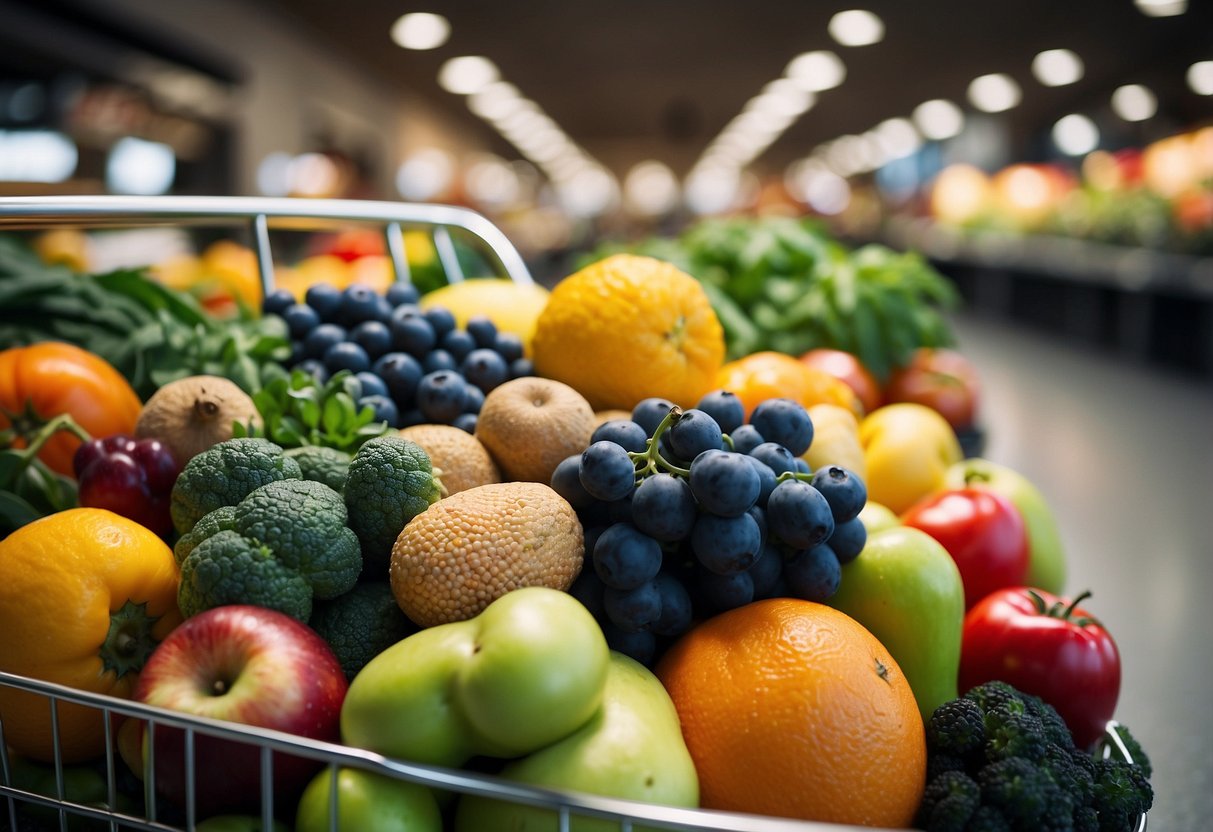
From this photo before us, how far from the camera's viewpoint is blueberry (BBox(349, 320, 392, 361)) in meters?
1.12

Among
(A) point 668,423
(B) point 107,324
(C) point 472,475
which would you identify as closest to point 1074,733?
(A) point 668,423

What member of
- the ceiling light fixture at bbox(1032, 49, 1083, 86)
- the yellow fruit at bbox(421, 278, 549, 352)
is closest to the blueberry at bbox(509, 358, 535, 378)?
the yellow fruit at bbox(421, 278, 549, 352)

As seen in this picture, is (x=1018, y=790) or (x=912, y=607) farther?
(x=912, y=607)

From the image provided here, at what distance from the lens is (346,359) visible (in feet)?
3.55

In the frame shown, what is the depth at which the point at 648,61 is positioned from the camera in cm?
888

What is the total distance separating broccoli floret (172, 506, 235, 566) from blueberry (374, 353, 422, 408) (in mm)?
320

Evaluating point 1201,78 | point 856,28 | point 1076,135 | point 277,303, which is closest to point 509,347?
point 277,303

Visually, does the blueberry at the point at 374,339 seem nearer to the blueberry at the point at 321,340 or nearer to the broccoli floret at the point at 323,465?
the blueberry at the point at 321,340

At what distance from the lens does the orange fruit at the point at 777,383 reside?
1190 millimetres

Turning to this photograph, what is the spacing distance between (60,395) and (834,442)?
0.96 metres

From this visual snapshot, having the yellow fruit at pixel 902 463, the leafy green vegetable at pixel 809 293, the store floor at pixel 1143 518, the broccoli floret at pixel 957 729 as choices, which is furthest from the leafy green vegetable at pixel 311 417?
the leafy green vegetable at pixel 809 293

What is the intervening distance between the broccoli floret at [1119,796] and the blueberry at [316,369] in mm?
890

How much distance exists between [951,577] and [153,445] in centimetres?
82

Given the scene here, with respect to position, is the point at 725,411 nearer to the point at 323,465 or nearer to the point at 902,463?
the point at 323,465
